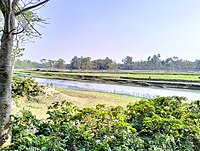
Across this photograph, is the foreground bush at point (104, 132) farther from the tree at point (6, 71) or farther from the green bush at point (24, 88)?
the green bush at point (24, 88)

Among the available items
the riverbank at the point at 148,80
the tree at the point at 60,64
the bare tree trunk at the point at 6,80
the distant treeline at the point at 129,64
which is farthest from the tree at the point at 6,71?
the tree at the point at 60,64

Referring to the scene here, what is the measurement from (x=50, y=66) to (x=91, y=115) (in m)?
100

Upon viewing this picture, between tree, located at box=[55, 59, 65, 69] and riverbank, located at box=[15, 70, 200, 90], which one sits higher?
tree, located at box=[55, 59, 65, 69]

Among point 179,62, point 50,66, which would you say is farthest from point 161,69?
point 50,66

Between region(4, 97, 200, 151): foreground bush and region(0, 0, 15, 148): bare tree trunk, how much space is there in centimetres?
15

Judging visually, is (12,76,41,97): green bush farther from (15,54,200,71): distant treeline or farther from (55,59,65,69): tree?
(55,59,65,69): tree

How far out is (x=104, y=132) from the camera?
10.2 feet

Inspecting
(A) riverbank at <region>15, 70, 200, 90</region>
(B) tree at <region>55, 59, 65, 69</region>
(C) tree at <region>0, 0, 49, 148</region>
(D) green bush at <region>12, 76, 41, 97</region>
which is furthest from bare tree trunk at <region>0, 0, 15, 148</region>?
(B) tree at <region>55, 59, 65, 69</region>

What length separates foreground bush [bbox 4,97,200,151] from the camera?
8.80 ft

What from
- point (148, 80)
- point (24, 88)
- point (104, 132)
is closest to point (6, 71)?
point (104, 132)

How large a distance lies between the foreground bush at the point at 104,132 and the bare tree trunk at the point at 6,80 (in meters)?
0.15

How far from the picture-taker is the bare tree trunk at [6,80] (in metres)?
2.88

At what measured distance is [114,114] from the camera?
3660 millimetres

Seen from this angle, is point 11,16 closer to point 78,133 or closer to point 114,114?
point 78,133
